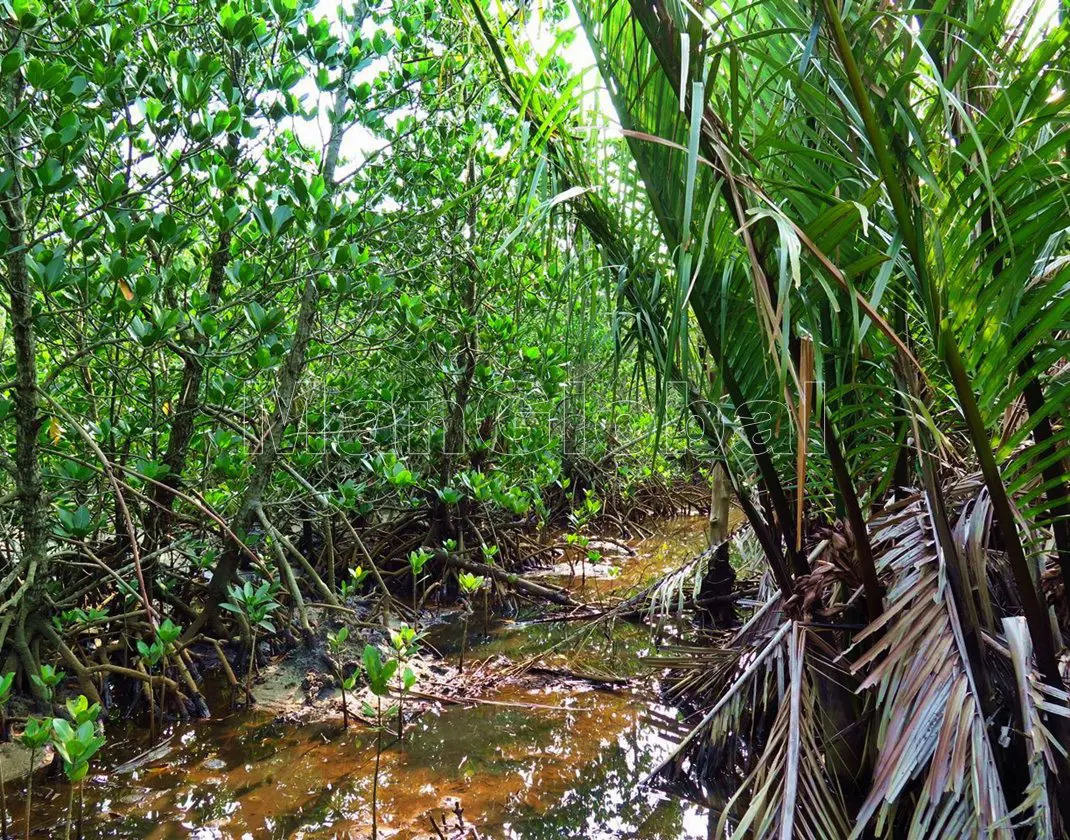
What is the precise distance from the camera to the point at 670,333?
4.16 feet

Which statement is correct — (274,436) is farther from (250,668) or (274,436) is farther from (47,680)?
(47,680)

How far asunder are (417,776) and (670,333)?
1951 millimetres

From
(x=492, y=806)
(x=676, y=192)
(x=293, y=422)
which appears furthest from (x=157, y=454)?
(x=676, y=192)

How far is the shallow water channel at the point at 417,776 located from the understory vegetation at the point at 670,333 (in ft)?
0.51

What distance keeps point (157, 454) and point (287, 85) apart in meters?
1.70

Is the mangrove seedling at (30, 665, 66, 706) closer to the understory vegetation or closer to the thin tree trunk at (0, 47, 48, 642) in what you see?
the understory vegetation

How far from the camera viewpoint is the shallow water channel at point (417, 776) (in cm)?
210

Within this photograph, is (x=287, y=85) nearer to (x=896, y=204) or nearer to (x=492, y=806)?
(x=896, y=204)

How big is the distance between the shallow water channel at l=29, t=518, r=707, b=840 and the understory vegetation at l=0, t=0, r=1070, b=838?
0.51 feet

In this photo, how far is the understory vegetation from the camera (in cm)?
123

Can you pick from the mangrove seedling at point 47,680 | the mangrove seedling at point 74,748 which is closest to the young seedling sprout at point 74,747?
the mangrove seedling at point 74,748

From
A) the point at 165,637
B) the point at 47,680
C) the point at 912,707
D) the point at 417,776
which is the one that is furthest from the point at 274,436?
the point at 912,707

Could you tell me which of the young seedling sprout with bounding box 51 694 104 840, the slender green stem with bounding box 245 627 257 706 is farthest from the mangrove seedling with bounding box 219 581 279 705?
the young seedling sprout with bounding box 51 694 104 840

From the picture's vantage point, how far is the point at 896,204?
1.14m
